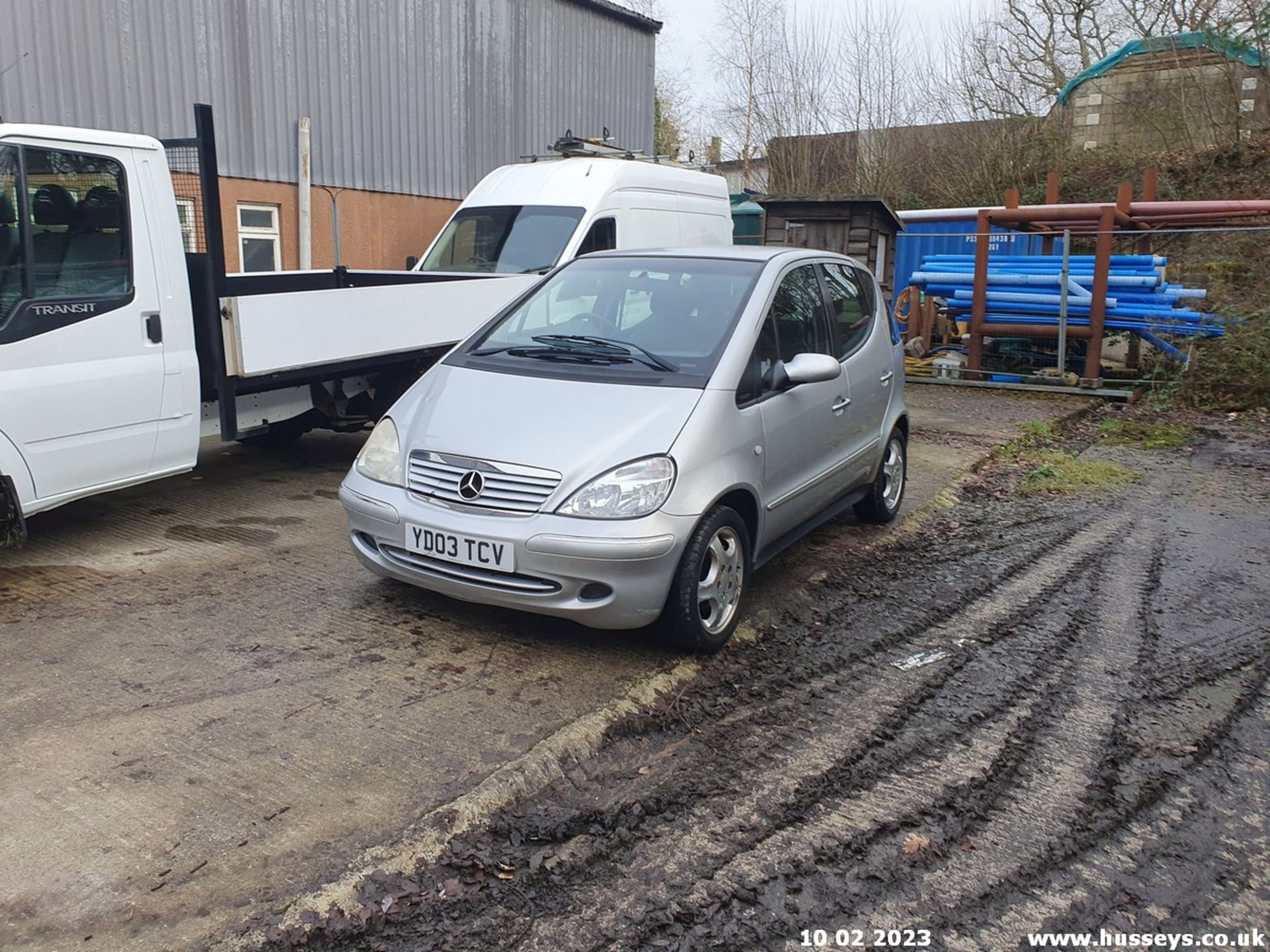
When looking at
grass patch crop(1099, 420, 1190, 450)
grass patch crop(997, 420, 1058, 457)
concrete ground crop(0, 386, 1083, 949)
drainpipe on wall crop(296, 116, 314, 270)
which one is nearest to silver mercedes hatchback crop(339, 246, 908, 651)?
concrete ground crop(0, 386, 1083, 949)

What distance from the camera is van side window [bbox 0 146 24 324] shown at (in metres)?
4.86

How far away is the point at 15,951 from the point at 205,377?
3968 millimetres

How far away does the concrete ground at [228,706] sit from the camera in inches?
113

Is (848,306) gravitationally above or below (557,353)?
above

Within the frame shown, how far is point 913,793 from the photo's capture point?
346cm

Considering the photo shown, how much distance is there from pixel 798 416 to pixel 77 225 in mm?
3846

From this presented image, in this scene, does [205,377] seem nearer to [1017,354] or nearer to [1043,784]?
[1043,784]

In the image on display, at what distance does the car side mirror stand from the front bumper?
1135mm

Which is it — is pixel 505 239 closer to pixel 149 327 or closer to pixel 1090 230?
pixel 149 327

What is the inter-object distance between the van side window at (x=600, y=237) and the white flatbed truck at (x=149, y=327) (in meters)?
2.66

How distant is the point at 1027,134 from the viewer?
23.0 metres

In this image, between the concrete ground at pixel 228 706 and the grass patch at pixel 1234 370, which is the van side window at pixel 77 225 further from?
the grass patch at pixel 1234 370

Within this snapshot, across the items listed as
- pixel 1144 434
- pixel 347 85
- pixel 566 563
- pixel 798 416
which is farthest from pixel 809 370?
pixel 347 85

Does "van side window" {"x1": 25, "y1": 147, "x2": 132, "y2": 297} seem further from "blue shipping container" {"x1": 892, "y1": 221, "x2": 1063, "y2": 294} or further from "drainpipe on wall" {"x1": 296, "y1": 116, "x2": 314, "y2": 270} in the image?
"blue shipping container" {"x1": 892, "y1": 221, "x2": 1063, "y2": 294}
